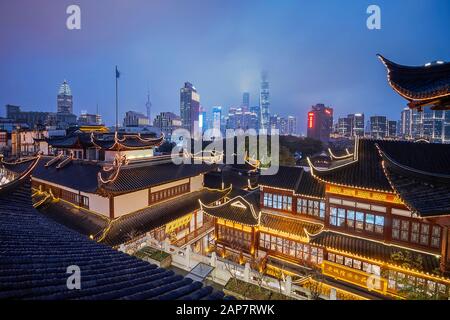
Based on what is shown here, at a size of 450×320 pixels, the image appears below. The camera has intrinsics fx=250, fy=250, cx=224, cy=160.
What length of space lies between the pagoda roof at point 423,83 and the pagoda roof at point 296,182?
8605 millimetres

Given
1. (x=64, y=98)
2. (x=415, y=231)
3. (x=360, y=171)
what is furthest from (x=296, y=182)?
(x=64, y=98)

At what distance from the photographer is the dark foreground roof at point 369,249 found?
11.2 metres

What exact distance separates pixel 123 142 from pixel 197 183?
7520 mm

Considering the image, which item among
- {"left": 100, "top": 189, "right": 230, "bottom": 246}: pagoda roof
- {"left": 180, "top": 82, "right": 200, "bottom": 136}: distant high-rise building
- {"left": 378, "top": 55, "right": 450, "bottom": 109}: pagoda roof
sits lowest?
{"left": 100, "top": 189, "right": 230, "bottom": 246}: pagoda roof

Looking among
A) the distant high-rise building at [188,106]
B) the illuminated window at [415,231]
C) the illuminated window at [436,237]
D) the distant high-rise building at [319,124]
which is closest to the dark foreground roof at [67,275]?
the illuminated window at [415,231]

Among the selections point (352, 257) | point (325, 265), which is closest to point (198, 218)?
point (325, 265)

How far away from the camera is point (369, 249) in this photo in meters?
12.5

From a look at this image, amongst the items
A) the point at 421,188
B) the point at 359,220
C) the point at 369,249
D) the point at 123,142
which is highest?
the point at 123,142

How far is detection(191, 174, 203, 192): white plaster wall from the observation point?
75.1ft

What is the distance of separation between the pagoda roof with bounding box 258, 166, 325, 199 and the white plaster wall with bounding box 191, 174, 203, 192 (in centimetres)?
749

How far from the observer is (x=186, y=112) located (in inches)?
6964

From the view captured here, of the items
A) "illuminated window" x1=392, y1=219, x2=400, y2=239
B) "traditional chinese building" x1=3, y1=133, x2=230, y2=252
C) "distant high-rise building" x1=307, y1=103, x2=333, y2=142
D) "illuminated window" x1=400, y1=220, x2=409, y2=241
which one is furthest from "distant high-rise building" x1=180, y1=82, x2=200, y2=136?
"illuminated window" x1=400, y1=220, x2=409, y2=241

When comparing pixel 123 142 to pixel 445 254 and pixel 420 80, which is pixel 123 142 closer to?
pixel 420 80

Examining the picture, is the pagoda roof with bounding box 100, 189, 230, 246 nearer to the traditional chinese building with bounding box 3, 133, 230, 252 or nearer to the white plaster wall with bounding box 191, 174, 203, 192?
the traditional chinese building with bounding box 3, 133, 230, 252
